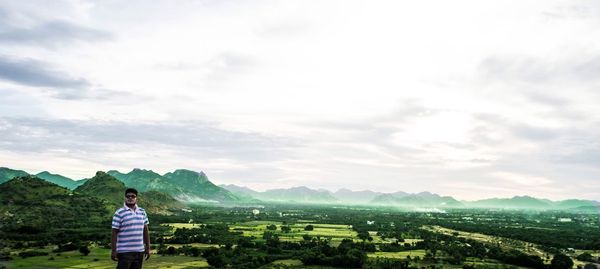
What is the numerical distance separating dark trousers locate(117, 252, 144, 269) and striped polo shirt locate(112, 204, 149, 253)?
5.3 inches

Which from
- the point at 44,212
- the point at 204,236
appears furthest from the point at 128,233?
the point at 44,212

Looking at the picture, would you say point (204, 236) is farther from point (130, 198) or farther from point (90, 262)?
point (130, 198)

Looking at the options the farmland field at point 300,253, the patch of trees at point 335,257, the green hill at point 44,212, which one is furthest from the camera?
the green hill at point 44,212

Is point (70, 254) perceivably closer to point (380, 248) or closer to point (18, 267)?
point (18, 267)

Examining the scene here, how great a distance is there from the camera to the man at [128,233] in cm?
1436

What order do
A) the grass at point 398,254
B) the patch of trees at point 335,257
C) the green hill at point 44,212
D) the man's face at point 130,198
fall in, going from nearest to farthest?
the man's face at point 130,198 → the patch of trees at point 335,257 → the grass at point 398,254 → the green hill at point 44,212

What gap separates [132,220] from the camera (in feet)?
47.6

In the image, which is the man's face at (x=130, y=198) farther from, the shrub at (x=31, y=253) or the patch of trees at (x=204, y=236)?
the patch of trees at (x=204, y=236)

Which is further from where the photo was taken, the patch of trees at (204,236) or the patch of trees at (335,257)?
the patch of trees at (204,236)

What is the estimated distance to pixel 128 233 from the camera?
14531 mm

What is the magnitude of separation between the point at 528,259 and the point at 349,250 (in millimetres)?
37054

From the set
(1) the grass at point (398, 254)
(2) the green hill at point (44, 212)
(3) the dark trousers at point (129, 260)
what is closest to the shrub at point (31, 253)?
(2) the green hill at point (44, 212)

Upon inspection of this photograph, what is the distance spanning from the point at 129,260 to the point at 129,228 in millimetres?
1029

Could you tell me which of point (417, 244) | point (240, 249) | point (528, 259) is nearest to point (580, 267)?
point (528, 259)
